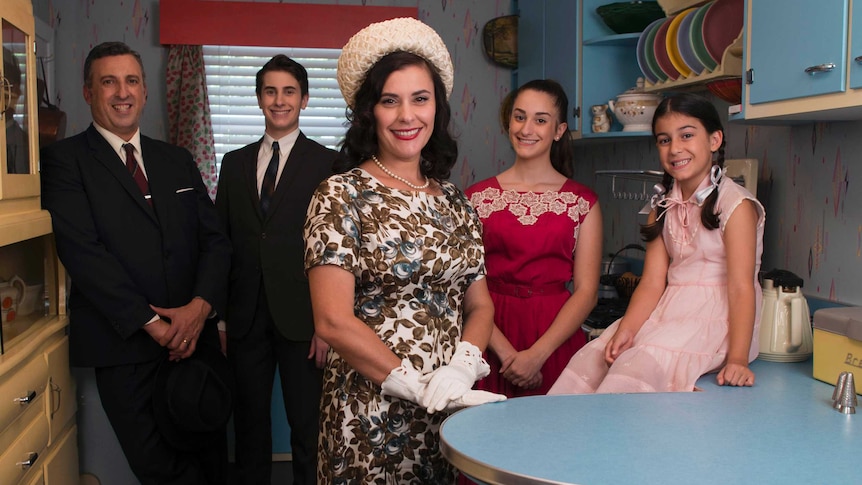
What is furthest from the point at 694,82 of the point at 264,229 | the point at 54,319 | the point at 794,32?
the point at 54,319

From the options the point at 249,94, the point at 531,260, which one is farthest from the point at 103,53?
the point at 249,94

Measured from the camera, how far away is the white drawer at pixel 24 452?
1840 mm

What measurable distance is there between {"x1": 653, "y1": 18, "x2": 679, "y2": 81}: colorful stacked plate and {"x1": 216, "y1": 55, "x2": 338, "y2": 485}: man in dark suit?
110 centimetres

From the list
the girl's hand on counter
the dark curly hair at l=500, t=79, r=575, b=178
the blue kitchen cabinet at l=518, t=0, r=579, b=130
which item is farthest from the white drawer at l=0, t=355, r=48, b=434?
the blue kitchen cabinet at l=518, t=0, r=579, b=130

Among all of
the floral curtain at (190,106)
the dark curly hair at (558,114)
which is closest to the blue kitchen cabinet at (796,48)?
the dark curly hair at (558,114)

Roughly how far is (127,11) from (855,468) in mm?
3992

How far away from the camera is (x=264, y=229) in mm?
2760

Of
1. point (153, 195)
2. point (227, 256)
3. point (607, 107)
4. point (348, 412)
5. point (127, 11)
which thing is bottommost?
point (348, 412)

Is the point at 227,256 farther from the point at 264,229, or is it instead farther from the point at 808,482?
the point at 808,482

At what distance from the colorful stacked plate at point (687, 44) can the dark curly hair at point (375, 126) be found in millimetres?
1038

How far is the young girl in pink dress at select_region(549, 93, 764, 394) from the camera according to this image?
1.67 m

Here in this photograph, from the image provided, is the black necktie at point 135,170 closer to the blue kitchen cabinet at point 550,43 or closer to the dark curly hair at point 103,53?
Result: the dark curly hair at point 103,53

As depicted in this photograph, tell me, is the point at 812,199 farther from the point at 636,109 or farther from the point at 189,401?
the point at 189,401

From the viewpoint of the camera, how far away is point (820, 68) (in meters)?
1.61
